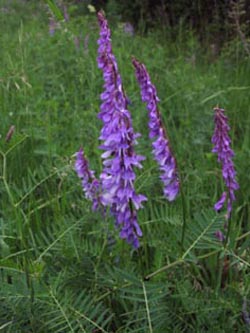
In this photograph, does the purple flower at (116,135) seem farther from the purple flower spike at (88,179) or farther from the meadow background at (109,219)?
the purple flower spike at (88,179)

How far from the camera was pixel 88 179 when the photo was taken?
1800mm

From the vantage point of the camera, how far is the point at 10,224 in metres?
1.85

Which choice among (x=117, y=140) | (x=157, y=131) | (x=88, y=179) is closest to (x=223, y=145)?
(x=157, y=131)

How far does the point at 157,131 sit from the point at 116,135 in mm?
160

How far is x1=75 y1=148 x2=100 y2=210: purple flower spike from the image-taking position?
1773 mm

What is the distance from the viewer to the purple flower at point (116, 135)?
1.40 m

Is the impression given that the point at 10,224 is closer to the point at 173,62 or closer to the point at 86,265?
the point at 86,265

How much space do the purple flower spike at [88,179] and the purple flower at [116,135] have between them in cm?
26

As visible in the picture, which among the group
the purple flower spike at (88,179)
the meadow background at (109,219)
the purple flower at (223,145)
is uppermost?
the purple flower at (223,145)

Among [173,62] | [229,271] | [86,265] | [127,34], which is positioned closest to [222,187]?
[229,271]

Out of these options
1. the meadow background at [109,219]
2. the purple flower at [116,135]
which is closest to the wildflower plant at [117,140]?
the purple flower at [116,135]

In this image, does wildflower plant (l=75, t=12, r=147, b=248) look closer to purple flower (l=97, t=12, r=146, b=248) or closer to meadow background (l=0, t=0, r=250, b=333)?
purple flower (l=97, t=12, r=146, b=248)

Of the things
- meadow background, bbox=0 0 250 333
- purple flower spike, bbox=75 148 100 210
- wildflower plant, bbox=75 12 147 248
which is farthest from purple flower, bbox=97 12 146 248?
purple flower spike, bbox=75 148 100 210

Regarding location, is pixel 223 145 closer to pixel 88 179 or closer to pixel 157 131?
pixel 157 131
